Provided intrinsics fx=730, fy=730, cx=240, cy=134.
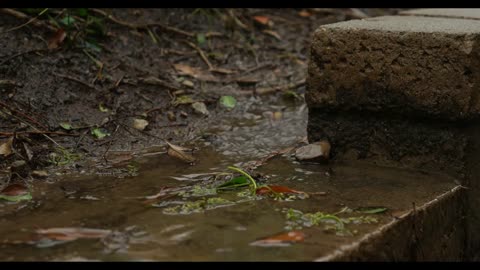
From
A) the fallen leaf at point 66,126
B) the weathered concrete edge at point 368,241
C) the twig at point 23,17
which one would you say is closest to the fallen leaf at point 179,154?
the fallen leaf at point 66,126

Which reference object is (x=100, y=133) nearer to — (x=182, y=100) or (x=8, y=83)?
(x=8, y=83)

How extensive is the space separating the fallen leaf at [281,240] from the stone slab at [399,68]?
0.98m

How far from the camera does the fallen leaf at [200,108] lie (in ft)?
12.2

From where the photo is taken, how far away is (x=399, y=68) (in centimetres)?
274

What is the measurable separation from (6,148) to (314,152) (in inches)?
46.8

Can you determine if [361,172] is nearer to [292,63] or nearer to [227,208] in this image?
[227,208]

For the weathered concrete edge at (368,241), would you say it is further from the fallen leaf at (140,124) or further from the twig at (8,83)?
the twig at (8,83)

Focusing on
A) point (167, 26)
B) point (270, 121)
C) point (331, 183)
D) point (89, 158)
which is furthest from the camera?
point (167, 26)

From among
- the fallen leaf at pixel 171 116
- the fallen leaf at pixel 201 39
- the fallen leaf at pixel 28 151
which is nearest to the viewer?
the fallen leaf at pixel 28 151

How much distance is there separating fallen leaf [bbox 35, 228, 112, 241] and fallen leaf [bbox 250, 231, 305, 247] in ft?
1.41

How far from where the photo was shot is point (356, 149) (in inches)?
114

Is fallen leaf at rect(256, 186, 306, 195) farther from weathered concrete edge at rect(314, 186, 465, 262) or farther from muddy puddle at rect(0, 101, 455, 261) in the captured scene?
weathered concrete edge at rect(314, 186, 465, 262)

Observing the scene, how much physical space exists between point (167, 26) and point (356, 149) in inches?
77.8
